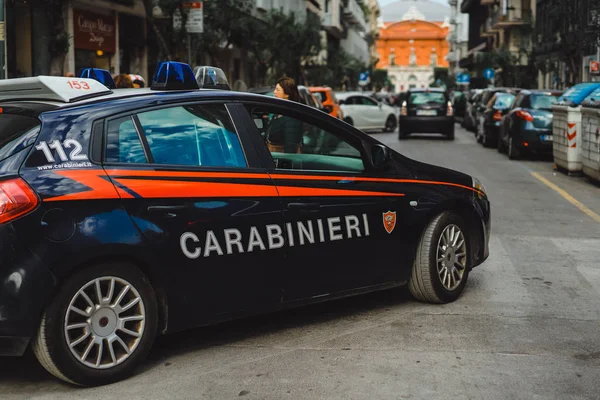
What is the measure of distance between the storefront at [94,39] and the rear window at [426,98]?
10.0 m

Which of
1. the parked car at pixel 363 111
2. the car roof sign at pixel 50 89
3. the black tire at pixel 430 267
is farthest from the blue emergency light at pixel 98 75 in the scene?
the parked car at pixel 363 111

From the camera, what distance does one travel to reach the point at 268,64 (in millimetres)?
46938

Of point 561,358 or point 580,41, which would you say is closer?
point 561,358

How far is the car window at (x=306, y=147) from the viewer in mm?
6016

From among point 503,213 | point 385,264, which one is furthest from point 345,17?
point 385,264

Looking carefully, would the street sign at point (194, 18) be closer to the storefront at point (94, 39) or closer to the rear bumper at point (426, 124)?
the storefront at point (94, 39)

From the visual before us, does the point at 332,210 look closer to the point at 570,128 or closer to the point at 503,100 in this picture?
the point at 570,128

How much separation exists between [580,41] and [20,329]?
116ft

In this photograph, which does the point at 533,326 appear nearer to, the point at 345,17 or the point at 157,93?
the point at 157,93

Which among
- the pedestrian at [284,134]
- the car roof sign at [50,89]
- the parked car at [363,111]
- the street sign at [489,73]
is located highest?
the street sign at [489,73]

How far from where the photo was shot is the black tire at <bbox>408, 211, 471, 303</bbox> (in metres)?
6.66

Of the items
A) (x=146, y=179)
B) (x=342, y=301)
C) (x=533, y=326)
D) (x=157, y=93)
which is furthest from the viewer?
(x=342, y=301)

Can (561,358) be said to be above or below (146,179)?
below

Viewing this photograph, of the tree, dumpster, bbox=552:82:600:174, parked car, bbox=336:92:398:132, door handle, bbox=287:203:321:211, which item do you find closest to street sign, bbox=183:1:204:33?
dumpster, bbox=552:82:600:174
